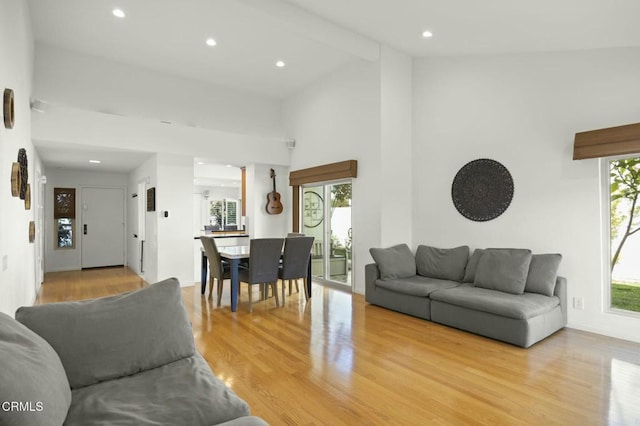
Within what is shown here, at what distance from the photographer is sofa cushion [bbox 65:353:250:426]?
144 centimetres

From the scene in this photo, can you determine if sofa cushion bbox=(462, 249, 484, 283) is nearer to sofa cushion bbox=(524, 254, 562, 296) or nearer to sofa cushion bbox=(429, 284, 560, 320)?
sofa cushion bbox=(429, 284, 560, 320)

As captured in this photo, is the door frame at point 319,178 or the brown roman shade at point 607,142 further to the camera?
the door frame at point 319,178

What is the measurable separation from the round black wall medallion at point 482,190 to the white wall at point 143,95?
13.9ft

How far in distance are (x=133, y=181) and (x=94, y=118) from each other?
3.07 meters

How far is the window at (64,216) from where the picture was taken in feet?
26.3

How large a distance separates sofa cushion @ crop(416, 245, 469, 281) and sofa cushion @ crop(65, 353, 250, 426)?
3.77m

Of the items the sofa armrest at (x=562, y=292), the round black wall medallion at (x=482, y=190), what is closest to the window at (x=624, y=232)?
the sofa armrest at (x=562, y=292)

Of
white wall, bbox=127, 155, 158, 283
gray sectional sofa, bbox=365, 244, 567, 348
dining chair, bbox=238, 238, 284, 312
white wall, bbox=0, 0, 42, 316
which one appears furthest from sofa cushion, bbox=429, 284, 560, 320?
white wall, bbox=127, 155, 158, 283

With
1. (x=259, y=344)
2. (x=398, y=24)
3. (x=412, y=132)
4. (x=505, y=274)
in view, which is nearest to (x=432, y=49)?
(x=398, y=24)

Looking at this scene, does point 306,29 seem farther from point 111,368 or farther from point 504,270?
point 111,368

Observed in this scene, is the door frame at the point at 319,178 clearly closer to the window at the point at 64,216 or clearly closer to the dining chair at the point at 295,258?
the dining chair at the point at 295,258

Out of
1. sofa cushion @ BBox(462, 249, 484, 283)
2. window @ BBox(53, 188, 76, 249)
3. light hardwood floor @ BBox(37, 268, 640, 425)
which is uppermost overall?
window @ BBox(53, 188, 76, 249)

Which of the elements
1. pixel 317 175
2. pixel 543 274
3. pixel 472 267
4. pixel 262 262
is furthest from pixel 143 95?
pixel 543 274

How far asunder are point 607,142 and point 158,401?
14.5ft
